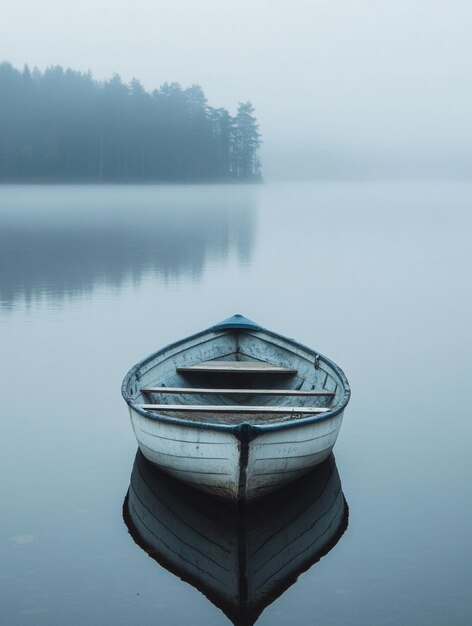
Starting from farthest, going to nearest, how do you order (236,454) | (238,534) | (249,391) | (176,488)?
(249,391) < (176,488) < (238,534) < (236,454)

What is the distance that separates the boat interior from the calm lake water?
3.10 feet

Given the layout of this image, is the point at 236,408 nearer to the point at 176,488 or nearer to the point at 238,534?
the point at 176,488

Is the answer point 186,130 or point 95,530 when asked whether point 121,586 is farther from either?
point 186,130

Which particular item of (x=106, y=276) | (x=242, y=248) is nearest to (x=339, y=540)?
(x=106, y=276)

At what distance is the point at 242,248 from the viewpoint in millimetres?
41375

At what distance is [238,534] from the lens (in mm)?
7953

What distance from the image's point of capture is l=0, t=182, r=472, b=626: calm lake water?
6.95 meters

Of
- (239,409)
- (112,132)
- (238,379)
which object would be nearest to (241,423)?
(239,409)

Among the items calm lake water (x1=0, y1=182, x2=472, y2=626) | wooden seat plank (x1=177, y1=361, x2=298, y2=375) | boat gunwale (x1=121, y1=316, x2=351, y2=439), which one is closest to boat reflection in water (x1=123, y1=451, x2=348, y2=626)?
calm lake water (x1=0, y1=182, x2=472, y2=626)

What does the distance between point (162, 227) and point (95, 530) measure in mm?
43986

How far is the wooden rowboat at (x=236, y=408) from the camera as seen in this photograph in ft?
25.8

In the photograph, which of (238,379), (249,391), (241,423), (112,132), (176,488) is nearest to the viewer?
(241,423)

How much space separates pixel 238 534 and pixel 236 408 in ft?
5.84

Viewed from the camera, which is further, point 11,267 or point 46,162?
point 46,162
